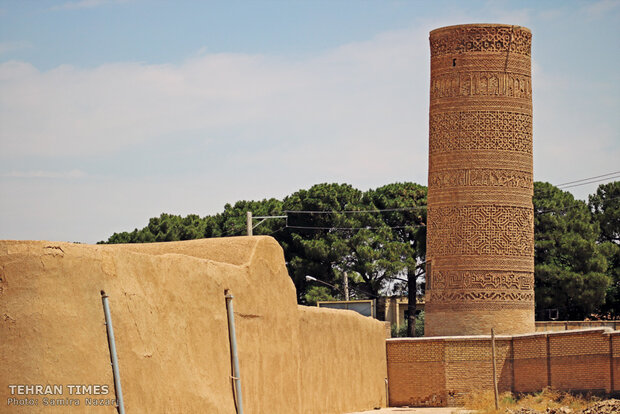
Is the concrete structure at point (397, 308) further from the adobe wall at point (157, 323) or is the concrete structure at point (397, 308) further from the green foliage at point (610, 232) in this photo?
the adobe wall at point (157, 323)

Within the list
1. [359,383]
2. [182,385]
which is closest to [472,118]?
[359,383]

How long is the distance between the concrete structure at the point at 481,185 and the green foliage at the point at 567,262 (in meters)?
14.3

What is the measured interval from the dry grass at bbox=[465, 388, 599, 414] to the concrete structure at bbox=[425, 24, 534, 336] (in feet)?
6.47

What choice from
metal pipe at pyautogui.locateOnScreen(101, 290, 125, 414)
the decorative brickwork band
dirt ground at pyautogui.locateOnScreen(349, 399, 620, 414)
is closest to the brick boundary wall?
dirt ground at pyautogui.locateOnScreen(349, 399, 620, 414)

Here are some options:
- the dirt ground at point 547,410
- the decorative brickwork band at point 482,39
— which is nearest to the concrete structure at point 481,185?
the decorative brickwork band at point 482,39

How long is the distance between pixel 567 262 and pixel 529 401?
60.9 feet

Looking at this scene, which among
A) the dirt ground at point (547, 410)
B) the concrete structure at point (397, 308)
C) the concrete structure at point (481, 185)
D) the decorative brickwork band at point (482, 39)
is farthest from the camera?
the concrete structure at point (397, 308)

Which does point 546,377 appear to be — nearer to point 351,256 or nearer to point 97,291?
point 97,291

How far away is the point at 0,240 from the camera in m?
8.71

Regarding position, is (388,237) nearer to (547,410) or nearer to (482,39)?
(482,39)

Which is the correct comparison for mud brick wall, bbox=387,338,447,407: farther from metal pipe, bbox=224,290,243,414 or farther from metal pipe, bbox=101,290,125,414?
metal pipe, bbox=101,290,125,414

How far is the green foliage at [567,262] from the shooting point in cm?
3916

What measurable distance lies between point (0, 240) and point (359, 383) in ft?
40.2

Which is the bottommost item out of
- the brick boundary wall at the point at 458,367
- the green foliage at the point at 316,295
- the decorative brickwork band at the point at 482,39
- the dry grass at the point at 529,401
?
the dry grass at the point at 529,401
